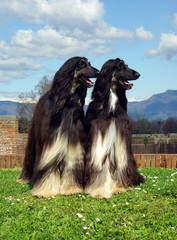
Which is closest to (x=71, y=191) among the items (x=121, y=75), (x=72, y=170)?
(x=72, y=170)

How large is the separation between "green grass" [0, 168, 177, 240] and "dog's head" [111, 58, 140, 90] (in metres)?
1.80

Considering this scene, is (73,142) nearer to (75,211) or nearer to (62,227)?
(75,211)

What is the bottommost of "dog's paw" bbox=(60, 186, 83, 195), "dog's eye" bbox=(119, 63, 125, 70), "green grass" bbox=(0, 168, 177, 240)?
"green grass" bbox=(0, 168, 177, 240)

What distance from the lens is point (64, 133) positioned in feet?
16.5

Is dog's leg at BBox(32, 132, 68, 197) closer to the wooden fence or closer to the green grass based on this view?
the green grass

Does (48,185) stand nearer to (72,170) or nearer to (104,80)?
(72,170)

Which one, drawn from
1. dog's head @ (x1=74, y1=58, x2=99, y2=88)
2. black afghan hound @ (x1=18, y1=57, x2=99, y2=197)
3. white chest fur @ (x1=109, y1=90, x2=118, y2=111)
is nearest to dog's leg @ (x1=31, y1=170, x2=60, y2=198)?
black afghan hound @ (x1=18, y1=57, x2=99, y2=197)

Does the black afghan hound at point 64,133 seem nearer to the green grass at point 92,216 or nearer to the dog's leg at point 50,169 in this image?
the dog's leg at point 50,169

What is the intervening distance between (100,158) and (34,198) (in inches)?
49.1

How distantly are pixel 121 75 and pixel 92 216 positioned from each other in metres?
2.36

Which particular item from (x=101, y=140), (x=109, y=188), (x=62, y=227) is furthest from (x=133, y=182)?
(x=62, y=227)

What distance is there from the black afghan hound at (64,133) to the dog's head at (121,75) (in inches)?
13.1

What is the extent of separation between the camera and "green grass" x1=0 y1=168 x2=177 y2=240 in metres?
3.59

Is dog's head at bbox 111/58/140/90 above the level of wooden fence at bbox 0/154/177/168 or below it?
above
